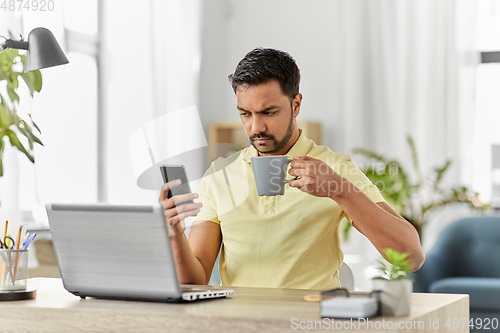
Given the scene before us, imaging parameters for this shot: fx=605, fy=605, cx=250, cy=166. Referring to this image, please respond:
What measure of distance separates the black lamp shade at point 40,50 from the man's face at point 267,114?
0.46 metres

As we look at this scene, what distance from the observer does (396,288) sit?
35.7 inches

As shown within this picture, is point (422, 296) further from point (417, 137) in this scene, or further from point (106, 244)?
point (417, 137)

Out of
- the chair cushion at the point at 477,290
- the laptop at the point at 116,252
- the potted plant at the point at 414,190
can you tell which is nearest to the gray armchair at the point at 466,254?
the chair cushion at the point at 477,290

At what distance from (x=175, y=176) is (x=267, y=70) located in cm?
43

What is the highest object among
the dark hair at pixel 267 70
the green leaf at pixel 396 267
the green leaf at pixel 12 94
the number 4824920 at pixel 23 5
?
the number 4824920 at pixel 23 5

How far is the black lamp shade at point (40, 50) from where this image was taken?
1.44m

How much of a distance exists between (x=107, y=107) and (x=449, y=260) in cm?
237

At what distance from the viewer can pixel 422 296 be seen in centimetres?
117

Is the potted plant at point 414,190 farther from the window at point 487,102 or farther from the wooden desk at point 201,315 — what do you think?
the wooden desk at point 201,315

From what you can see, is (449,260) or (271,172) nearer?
(271,172)

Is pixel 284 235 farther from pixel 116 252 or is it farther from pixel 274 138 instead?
pixel 116 252

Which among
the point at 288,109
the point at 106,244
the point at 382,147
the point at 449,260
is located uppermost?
the point at 288,109

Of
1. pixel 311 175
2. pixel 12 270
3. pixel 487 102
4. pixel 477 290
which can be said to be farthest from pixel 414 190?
pixel 12 270

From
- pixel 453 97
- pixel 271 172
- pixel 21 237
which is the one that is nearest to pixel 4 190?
pixel 21 237
